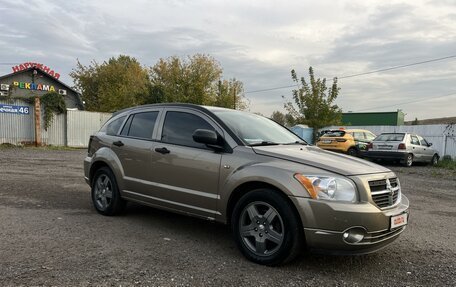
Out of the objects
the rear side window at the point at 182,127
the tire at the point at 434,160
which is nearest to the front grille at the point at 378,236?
the rear side window at the point at 182,127

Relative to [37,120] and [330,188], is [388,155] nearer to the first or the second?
[330,188]

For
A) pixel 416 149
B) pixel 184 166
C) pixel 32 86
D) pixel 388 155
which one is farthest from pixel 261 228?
pixel 32 86

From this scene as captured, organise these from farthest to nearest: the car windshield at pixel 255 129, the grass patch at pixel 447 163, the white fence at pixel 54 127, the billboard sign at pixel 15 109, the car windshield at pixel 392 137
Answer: the white fence at pixel 54 127, the billboard sign at pixel 15 109, the grass patch at pixel 447 163, the car windshield at pixel 392 137, the car windshield at pixel 255 129

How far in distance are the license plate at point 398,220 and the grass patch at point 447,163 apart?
13.8 m

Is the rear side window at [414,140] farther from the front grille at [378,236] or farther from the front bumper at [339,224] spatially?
the front bumper at [339,224]

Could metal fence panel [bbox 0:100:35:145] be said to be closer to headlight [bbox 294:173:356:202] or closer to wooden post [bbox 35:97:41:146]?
wooden post [bbox 35:97:41:146]

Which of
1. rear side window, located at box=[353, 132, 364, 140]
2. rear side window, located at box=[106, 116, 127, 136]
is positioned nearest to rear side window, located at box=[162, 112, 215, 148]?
rear side window, located at box=[106, 116, 127, 136]

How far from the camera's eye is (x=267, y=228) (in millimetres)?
4117

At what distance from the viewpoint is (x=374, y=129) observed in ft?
98.0

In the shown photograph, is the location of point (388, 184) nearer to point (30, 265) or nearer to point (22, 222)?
A: point (30, 265)

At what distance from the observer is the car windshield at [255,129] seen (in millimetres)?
4848

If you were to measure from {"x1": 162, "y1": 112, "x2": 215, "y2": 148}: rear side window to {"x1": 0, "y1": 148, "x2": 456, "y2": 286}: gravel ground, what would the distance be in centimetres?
125

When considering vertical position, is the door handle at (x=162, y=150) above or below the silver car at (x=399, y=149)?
above

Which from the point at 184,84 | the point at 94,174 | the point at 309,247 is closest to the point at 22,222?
the point at 94,174
